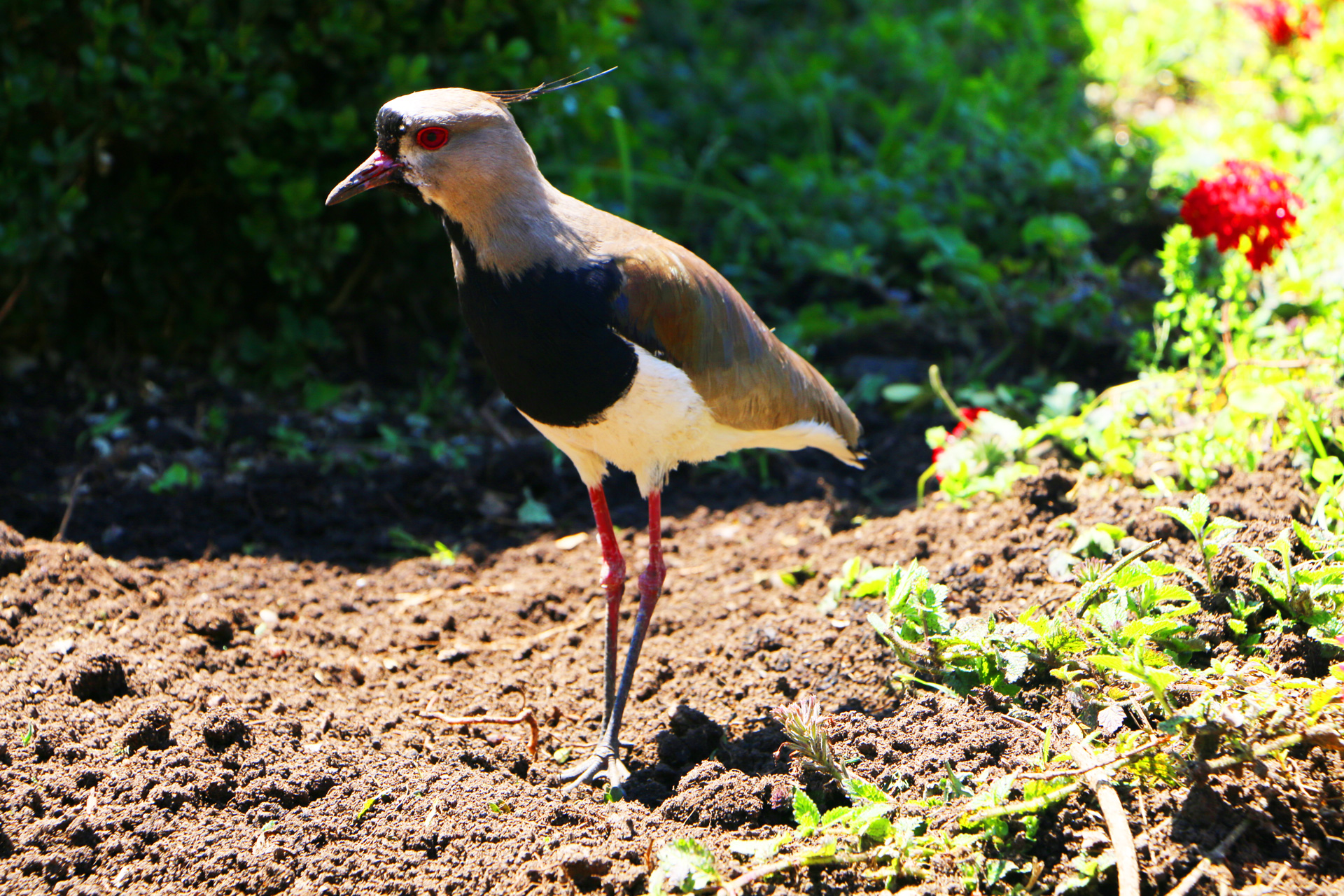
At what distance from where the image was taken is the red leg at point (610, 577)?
126 inches

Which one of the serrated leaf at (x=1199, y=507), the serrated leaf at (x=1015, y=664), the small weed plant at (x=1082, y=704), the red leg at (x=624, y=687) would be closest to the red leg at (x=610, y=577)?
the red leg at (x=624, y=687)

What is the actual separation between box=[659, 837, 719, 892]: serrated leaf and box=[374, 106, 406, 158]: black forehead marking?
72.9 inches

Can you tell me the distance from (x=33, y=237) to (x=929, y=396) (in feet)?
11.7

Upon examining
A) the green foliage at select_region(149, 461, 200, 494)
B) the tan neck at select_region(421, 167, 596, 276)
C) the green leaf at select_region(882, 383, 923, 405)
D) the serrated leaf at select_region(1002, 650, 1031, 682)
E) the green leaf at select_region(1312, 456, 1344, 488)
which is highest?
the tan neck at select_region(421, 167, 596, 276)

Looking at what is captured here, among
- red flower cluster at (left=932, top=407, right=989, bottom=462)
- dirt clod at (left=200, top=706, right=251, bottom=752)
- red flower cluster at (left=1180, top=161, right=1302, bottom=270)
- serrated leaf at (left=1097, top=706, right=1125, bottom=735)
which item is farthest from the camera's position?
red flower cluster at (left=932, top=407, right=989, bottom=462)

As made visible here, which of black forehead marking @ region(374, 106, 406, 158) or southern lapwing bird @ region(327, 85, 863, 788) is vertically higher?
black forehead marking @ region(374, 106, 406, 158)

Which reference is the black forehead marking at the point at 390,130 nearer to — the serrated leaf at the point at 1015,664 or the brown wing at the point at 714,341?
the brown wing at the point at 714,341

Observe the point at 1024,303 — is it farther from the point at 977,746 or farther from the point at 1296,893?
the point at 1296,893

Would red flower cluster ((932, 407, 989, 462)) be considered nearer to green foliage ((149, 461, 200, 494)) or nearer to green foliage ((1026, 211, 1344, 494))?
green foliage ((1026, 211, 1344, 494))

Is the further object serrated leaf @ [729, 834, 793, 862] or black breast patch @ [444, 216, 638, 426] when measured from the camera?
black breast patch @ [444, 216, 638, 426]

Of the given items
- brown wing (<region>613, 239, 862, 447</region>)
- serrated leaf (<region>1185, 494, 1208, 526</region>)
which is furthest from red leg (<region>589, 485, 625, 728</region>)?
serrated leaf (<region>1185, 494, 1208, 526</region>)

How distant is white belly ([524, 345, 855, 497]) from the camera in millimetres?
2895

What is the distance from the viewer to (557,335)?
2777mm

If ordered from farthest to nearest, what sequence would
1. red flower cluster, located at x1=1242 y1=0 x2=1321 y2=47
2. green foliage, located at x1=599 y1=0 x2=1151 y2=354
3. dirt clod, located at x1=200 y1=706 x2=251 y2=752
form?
red flower cluster, located at x1=1242 y1=0 x2=1321 y2=47 < green foliage, located at x1=599 y1=0 x2=1151 y2=354 < dirt clod, located at x1=200 y1=706 x2=251 y2=752
